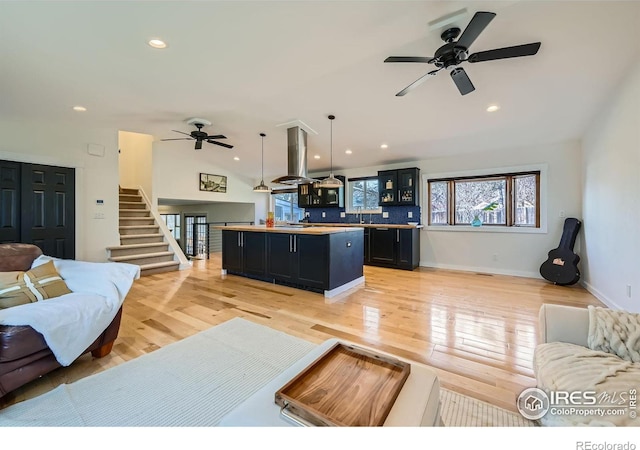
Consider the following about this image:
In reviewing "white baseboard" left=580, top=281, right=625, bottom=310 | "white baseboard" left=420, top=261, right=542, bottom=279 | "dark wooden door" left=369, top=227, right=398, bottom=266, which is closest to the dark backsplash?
"dark wooden door" left=369, top=227, right=398, bottom=266

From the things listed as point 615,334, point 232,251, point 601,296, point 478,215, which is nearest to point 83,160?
point 232,251

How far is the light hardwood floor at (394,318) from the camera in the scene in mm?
1903

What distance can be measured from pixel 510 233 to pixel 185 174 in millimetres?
7584

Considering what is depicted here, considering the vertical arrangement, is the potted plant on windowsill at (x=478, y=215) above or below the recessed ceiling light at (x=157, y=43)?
below

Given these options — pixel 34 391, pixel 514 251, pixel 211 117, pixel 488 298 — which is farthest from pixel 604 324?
pixel 211 117

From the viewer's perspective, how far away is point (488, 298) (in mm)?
3535

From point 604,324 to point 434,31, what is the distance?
2.47 meters

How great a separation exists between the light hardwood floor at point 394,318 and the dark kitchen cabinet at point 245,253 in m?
0.21

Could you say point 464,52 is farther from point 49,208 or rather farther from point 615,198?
point 49,208

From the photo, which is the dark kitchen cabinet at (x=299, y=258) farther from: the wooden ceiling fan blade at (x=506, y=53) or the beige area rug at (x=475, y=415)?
the wooden ceiling fan blade at (x=506, y=53)

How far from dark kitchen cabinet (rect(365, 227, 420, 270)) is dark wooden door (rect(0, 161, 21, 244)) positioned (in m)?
5.92

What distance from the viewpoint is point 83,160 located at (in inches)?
177

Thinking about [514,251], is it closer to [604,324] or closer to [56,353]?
[604,324]

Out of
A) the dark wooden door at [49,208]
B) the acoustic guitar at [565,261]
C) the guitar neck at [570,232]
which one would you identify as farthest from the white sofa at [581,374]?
the dark wooden door at [49,208]
